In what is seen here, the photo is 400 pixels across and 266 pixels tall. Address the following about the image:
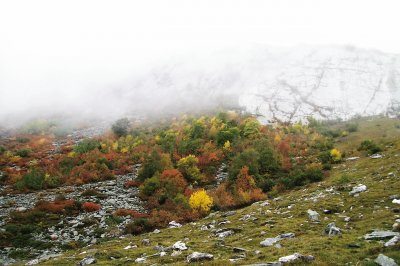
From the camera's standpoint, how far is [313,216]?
28500 millimetres

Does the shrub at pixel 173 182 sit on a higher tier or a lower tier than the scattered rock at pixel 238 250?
lower

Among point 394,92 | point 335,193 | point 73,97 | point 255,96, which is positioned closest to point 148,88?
point 73,97

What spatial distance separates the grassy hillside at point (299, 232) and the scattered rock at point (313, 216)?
378mm

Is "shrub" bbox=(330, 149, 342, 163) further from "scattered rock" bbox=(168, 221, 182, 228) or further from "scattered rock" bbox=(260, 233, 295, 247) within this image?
"scattered rock" bbox=(260, 233, 295, 247)

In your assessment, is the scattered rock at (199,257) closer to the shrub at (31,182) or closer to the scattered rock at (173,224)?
the scattered rock at (173,224)

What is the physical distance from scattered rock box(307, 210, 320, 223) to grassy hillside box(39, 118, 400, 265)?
378 millimetres

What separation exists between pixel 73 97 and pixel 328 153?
516 ft

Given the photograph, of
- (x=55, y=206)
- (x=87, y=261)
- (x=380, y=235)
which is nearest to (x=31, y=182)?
(x=55, y=206)

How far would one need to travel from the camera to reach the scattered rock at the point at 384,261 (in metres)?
15.7

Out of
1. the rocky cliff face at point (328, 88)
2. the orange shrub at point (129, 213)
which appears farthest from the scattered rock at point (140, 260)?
the rocky cliff face at point (328, 88)

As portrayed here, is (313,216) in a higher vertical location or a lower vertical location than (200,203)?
higher

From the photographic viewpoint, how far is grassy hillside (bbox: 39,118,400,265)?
19000 mm

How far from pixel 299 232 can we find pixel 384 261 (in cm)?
895

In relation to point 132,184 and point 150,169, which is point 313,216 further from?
point 150,169
